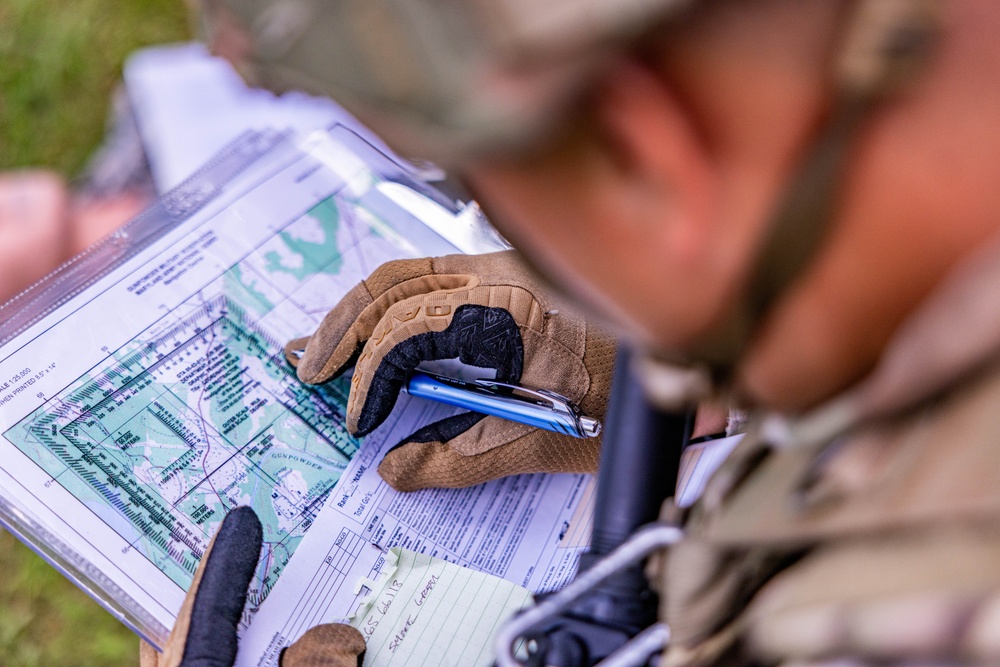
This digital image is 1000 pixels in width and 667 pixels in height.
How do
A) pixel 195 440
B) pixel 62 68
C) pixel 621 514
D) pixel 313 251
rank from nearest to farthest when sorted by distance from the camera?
pixel 621 514 < pixel 195 440 < pixel 313 251 < pixel 62 68

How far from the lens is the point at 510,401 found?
2.41 feet

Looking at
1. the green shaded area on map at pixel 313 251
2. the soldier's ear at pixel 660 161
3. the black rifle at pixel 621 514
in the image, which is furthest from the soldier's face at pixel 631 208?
the green shaded area on map at pixel 313 251

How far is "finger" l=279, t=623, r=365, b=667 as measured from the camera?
62 cm

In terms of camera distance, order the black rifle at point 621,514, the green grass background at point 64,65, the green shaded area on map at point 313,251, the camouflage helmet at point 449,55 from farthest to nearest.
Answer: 1. the green grass background at point 64,65
2. the green shaded area on map at point 313,251
3. the black rifle at point 621,514
4. the camouflage helmet at point 449,55

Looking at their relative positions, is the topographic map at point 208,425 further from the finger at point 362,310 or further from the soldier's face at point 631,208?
the soldier's face at point 631,208

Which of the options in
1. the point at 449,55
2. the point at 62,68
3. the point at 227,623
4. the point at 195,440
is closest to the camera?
the point at 449,55

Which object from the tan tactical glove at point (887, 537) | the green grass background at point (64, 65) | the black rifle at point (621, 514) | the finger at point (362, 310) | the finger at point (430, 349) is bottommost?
the black rifle at point (621, 514)

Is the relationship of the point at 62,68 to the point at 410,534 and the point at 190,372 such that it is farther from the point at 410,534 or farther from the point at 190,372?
the point at 410,534

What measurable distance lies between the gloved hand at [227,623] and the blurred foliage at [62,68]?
105 cm

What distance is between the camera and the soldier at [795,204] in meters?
0.21

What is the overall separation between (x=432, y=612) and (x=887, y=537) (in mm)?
481

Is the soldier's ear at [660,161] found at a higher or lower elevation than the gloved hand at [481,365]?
higher

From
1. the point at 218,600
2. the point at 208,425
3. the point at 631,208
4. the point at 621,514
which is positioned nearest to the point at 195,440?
the point at 208,425

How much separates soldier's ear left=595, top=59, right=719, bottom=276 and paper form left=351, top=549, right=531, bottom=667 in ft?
1.65
